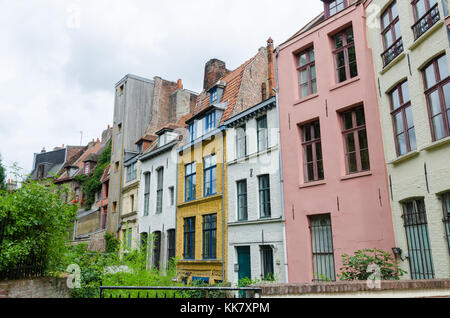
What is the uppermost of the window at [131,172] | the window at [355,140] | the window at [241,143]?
the window at [131,172]

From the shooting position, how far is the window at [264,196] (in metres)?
15.5

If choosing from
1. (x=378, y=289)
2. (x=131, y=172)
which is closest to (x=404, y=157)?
(x=378, y=289)

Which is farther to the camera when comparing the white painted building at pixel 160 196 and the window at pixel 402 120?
the white painted building at pixel 160 196

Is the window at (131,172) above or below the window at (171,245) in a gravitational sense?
above

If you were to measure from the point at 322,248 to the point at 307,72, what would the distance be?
22.7 ft

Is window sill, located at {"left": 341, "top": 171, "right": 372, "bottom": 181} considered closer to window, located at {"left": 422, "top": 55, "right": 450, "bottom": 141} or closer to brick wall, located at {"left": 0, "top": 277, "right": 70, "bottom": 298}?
window, located at {"left": 422, "top": 55, "right": 450, "bottom": 141}

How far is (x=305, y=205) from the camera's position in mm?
13359

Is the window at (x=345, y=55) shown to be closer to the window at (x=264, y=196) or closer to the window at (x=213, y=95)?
the window at (x=264, y=196)

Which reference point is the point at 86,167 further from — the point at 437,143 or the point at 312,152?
the point at 437,143

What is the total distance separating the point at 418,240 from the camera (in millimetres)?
9648

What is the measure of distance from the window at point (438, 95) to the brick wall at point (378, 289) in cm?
387

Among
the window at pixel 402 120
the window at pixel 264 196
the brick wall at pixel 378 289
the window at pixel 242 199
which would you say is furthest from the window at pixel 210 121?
the brick wall at pixel 378 289
